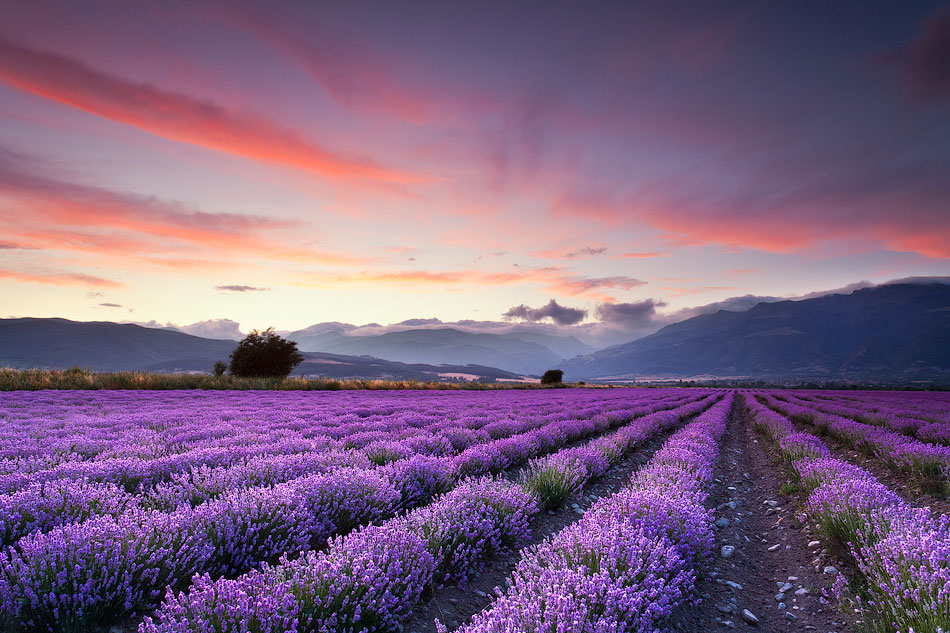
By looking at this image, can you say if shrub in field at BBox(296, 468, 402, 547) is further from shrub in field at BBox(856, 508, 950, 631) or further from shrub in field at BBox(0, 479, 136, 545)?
shrub in field at BBox(856, 508, 950, 631)

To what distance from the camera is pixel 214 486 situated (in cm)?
425

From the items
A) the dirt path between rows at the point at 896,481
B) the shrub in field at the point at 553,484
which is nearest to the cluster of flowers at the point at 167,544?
the shrub in field at the point at 553,484

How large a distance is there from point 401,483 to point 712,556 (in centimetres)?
373

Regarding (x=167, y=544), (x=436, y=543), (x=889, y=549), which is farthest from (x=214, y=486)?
(x=889, y=549)

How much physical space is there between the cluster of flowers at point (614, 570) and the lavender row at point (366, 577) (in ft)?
1.87

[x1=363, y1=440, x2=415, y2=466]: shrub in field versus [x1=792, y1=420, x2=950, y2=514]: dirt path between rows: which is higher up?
[x1=363, y1=440, x2=415, y2=466]: shrub in field

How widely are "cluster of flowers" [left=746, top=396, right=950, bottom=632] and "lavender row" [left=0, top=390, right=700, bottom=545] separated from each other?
14.0 feet

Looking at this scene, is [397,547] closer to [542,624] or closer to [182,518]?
[542,624]

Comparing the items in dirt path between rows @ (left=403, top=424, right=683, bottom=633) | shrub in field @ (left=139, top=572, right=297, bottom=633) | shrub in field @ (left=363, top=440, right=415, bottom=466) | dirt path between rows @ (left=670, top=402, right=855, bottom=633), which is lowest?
dirt path between rows @ (left=670, top=402, right=855, bottom=633)

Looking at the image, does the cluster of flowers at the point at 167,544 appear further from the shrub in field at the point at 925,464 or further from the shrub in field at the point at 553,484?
the shrub in field at the point at 925,464

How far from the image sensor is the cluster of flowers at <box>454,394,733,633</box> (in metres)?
2.12

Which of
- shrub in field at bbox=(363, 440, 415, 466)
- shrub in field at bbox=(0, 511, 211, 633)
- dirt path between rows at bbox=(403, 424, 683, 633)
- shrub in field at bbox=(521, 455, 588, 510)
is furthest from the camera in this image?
shrub in field at bbox=(363, 440, 415, 466)

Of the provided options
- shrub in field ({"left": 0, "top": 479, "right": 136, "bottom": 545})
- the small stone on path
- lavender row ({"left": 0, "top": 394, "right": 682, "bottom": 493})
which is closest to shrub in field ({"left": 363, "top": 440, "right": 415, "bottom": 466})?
lavender row ({"left": 0, "top": 394, "right": 682, "bottom": 493})

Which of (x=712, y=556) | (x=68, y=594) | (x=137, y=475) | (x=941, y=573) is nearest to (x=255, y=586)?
(x=68, y=594)
